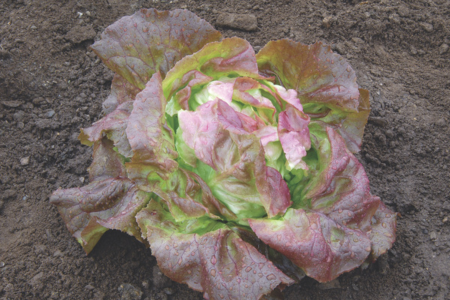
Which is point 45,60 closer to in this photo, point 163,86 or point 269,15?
point 163,86

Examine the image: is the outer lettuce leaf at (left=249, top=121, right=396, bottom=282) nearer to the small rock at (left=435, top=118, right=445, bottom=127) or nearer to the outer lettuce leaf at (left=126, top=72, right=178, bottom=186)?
the outer lettuce leaf at (left=126, top=72, right=178, bottom=186)

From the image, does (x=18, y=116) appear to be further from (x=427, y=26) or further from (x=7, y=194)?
(x=427, y=26)

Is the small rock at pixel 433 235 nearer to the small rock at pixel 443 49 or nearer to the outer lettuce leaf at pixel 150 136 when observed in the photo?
the small rock at pixel 443 49

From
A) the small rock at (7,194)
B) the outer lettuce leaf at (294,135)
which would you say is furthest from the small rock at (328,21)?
the small rock at (7,194)

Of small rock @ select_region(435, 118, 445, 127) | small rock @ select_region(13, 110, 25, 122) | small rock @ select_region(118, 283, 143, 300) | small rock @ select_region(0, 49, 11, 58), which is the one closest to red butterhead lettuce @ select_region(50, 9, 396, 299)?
small rock @ select_region(118, 283, 143, 300)

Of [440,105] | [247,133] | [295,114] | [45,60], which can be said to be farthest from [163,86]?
[440,105]

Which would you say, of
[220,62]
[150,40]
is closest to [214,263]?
[220,62]
